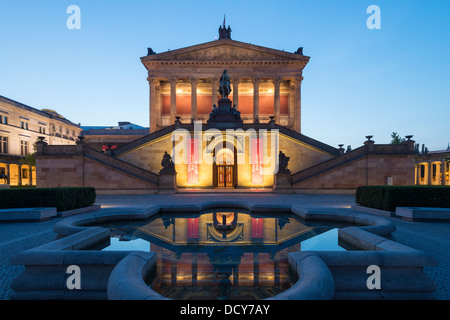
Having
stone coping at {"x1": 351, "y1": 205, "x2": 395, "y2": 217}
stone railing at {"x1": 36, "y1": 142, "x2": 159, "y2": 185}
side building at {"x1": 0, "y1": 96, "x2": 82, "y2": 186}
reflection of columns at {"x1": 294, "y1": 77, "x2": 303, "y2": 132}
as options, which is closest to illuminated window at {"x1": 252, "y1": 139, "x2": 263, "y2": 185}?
stone railing at {"x1": 36, "y1": 142, "x2": 159, "y2": 185}

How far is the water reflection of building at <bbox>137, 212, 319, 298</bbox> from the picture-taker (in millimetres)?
4129

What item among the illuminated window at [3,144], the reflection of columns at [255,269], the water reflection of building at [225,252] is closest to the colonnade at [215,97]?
the illuminated window at [3,144]

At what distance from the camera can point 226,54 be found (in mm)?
40656

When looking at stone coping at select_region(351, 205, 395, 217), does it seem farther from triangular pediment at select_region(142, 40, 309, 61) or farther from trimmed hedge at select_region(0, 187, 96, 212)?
triangular pediment at select_region(142, 40, 309, 61)

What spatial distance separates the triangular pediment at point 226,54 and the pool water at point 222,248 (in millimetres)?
37461

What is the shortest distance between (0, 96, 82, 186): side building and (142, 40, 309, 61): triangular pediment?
27037 mm

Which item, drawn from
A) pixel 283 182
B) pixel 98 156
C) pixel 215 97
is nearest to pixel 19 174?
pixel 98 156

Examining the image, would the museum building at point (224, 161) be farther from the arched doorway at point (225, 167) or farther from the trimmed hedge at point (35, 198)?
the trimmed hedge at point (35, 198)

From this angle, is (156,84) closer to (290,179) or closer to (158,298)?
(290,179)

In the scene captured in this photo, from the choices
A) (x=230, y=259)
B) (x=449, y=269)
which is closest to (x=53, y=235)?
(x=230, y=259)

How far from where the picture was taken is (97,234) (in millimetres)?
6156

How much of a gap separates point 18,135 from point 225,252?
56.9 m

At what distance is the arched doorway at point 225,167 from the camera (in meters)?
24.1
